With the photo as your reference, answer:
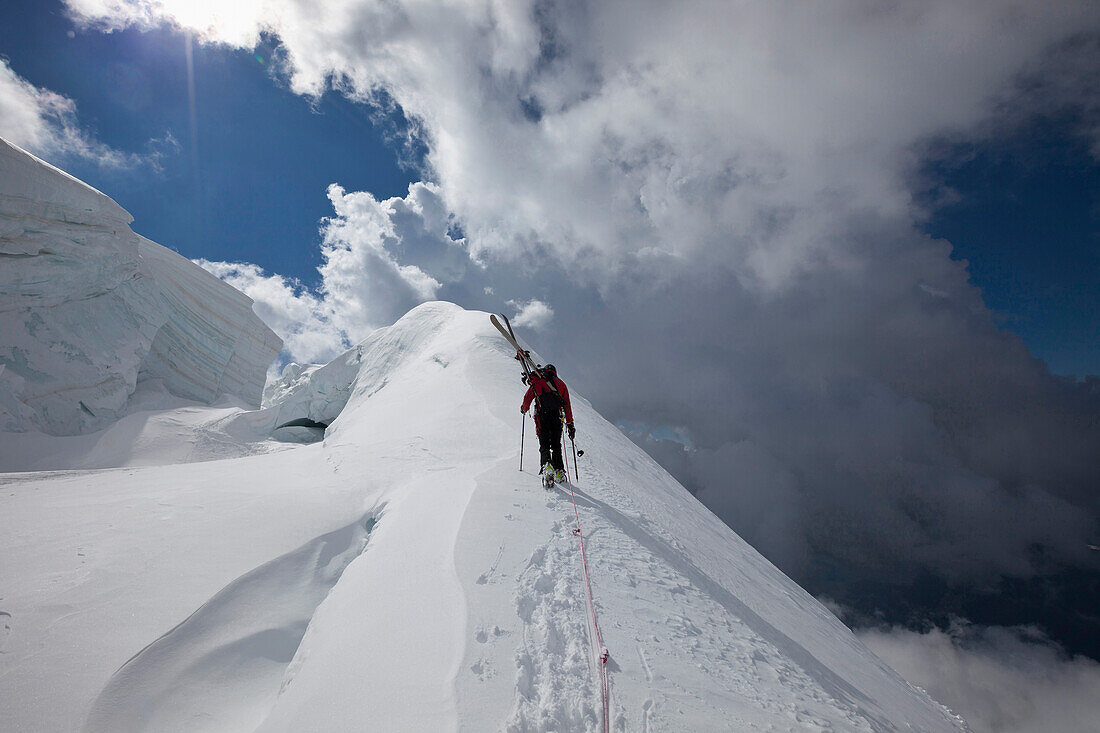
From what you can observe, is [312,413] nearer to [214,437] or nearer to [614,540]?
[214,437]

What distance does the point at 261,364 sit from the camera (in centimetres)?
2692

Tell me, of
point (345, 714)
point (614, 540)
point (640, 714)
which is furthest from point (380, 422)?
point (640, 714)

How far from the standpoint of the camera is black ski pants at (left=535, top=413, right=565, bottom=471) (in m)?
6.84

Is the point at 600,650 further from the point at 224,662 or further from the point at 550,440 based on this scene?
the point at 550,440

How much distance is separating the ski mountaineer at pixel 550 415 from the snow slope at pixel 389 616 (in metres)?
0.46

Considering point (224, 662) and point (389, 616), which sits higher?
point (389, 616)

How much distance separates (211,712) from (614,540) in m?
4.01

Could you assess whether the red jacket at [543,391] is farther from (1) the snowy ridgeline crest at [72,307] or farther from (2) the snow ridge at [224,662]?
(1) the snowy ridgeline crest at [72,307]

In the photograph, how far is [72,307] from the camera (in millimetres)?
16516

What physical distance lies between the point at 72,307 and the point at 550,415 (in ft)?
71.2

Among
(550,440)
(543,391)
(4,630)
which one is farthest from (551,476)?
(4,630)

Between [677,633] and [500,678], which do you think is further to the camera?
[677,633]

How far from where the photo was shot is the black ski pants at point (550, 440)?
6.84 m

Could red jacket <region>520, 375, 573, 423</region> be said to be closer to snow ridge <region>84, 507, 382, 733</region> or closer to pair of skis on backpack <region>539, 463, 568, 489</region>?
pair of skis on backpack <region>539, 463, 568, 489</region>
